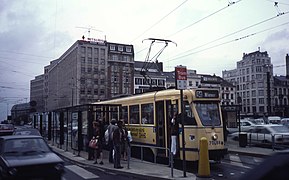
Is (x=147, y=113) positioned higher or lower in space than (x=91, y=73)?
lower

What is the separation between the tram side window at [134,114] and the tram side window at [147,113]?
629 millimetres

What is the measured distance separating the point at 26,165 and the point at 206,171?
5.46 m

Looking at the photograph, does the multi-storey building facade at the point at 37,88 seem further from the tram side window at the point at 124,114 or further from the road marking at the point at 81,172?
the road marking at the point at 81,172

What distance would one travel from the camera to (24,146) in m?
9.62

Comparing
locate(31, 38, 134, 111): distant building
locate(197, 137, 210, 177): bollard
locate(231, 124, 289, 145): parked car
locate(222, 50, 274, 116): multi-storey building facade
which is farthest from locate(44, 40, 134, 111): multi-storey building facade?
locate(197, 137, 210, 177): bollard

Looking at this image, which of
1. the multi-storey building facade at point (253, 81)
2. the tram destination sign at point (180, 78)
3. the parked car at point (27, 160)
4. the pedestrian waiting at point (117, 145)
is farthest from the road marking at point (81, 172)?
the multi-storey building facade at point (253, 81)

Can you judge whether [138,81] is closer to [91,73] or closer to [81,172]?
[91,73]

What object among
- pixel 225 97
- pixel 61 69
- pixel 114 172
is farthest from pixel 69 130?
pixel 225 97

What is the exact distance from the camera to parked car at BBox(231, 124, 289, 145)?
19.1 metres

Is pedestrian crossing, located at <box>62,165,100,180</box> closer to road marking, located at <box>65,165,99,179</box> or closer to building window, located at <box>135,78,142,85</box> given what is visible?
road marking, located at <box>65,165,99,179</box>

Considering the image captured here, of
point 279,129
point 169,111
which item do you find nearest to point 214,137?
point 169,111

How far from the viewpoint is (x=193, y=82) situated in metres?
109

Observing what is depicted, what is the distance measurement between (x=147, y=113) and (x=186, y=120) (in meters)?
2.91

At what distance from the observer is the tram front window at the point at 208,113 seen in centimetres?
1356
